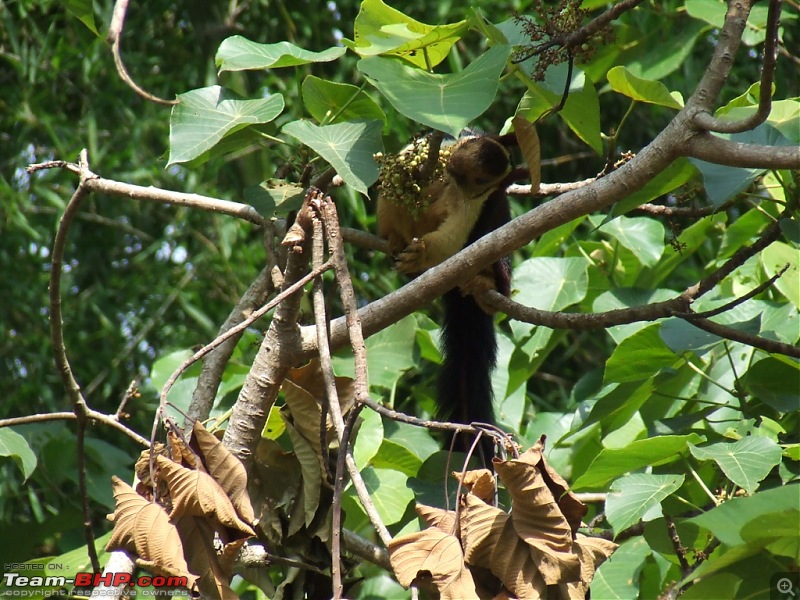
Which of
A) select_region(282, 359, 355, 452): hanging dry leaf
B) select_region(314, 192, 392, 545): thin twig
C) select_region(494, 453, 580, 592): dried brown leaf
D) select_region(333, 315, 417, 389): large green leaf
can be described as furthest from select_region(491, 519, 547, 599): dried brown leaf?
select_region(333, 315, 417, 389): large green leaf

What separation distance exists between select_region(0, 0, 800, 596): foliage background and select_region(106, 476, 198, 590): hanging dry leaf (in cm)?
204

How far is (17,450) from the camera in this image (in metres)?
1.39

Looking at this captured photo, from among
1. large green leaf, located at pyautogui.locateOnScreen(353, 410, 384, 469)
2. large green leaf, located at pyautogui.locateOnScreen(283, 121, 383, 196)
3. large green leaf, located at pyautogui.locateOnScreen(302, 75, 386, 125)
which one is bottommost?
large green leaf, located at pyautogui.locateOnScreen(353, 410, 384, 469)

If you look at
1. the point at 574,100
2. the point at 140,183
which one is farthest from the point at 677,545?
the point at 140,183

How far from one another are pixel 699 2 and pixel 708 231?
0.65 metres

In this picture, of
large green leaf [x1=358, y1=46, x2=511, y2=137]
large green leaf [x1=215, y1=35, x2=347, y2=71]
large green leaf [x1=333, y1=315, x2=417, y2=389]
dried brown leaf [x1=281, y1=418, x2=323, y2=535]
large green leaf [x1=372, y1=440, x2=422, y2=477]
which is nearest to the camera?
large green leaf [x1=358, y1=46, x2=511, y2=137]

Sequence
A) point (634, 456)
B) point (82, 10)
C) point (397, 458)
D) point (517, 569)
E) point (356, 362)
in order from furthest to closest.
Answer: point (397, 458) → point (82, 10) → point (634, 456) → point (356, 362) → point (517, 569)

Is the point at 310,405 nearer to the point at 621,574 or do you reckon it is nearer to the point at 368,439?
the point at 368,439

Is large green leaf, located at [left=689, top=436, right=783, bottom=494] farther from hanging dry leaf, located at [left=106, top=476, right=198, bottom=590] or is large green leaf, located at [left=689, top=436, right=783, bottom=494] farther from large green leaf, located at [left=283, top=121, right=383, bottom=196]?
hanging dry leaf, located at [left=106, top=476, right=198, bottom=590]

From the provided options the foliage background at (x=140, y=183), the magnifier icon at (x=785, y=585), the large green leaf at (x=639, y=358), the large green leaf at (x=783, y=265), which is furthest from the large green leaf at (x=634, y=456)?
the foliage background at (x=140, y=183)

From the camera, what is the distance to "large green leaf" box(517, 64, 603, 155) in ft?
4.50

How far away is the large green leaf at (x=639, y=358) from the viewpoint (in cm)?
156

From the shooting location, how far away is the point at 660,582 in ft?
5.75

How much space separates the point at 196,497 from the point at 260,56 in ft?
2.34
